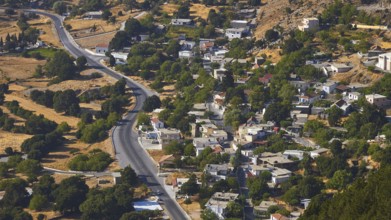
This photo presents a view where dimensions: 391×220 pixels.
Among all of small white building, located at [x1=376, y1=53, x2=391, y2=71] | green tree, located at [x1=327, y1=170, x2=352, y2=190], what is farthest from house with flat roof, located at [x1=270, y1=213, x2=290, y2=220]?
small white building, located at [x1=376, y1=53, x2=391, y2=71]

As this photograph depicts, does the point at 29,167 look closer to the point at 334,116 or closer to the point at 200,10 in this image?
the point at 334,116

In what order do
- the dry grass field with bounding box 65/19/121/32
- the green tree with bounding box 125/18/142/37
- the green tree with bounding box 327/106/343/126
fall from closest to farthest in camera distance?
the green tree with bounding box 327/106/343/126
the green tree with bounding box 125/18/142/37
the dry grass field with bounding box 65/19/121/32

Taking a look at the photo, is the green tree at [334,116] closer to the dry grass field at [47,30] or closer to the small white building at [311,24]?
the small white building at [311,24]

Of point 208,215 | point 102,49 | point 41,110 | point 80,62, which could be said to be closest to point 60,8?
point 102,49

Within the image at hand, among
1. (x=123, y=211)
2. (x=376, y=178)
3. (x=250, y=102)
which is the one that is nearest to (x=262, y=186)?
(x=123, y=211)

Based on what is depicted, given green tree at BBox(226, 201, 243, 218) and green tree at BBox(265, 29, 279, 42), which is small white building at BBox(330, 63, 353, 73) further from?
green tree at BBox(226, 201, 243, 218)

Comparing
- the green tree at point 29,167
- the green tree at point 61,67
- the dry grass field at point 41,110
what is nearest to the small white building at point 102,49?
the green tree at point 61,67

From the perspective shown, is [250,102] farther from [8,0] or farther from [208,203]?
[8,0]
